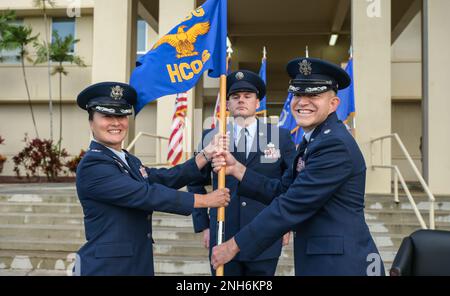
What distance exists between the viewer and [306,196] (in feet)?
6.60

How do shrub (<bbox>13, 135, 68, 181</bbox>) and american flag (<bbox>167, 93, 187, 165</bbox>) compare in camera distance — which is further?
shrub (<bbox>13, 135, 68, 181</bbox>)

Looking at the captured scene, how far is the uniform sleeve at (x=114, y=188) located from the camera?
2.16 meters

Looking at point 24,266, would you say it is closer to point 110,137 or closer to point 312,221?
point 110,137

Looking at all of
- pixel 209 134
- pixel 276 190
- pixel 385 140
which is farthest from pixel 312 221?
pixel 385 140

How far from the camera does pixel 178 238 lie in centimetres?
552

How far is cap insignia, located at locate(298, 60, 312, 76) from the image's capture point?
2.18 metres

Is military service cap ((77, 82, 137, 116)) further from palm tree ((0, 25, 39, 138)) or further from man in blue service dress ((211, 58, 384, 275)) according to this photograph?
palm tree ((0, 25, 39, 138))

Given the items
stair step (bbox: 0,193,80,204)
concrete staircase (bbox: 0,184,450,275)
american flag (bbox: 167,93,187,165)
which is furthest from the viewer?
american flag (bbox: 167,93,187,165)

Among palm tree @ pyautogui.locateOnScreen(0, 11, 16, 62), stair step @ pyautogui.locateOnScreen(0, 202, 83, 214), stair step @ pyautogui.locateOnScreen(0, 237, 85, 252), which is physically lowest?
stair step @ pyautogui.locateOnScreen(0, 237, 85, 252)

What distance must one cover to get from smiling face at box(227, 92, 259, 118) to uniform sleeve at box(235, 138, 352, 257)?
121 cm

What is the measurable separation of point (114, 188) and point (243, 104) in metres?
1.41

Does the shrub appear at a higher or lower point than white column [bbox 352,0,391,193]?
lower

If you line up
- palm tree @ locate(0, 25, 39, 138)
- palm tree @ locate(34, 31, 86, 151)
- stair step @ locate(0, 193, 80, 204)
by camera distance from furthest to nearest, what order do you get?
palm tree @ locate(34, 31, 86, 151) < palm tree @ locate(0, 25, 39, 138) < stair step @ locate(0, 193, 80, 204)

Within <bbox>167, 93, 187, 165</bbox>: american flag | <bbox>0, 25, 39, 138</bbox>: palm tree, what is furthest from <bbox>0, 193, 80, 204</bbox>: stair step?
<bbox>0, 25, 39, 138</bbox>: palm tree
